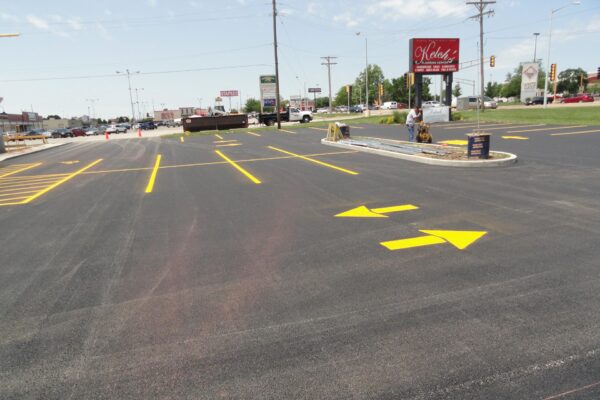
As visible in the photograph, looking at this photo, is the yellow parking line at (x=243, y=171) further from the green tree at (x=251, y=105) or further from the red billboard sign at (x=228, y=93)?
the green tree at (x=251, y=105)

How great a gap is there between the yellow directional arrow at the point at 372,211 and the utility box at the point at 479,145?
570 cm

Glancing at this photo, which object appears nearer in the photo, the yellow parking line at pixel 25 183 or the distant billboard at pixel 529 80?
the yellow parking line at pixel 25 183

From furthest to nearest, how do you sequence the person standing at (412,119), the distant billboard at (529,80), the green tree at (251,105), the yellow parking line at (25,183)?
the green tree at (251,105)
the distant billboard at (529,80)
the person standing at (412,119)
the yellow parking line at (25,183)

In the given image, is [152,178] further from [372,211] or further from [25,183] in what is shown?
[372,211]

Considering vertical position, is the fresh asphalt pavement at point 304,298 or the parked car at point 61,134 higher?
the parked car at point 61,134

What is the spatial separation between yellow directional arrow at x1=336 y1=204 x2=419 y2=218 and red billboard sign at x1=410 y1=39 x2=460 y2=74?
3031 centimetres

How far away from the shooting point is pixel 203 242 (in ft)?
20.3

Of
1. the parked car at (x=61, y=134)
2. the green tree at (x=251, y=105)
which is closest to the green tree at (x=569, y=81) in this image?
the green tree at (x=251, y=105)

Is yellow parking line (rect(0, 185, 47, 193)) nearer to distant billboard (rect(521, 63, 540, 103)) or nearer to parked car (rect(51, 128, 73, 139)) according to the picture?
parked car (rect(51, 128, 73, 139))

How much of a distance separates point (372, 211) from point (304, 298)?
3.75m

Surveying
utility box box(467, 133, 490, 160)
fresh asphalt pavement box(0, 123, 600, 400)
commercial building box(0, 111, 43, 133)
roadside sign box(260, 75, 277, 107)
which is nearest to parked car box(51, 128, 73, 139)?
roadside sign box(260, 75, 277, 107)

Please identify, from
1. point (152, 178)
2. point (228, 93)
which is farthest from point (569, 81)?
point (152, 178)

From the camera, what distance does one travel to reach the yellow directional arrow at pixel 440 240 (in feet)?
18.5

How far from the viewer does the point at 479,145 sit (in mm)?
12453
